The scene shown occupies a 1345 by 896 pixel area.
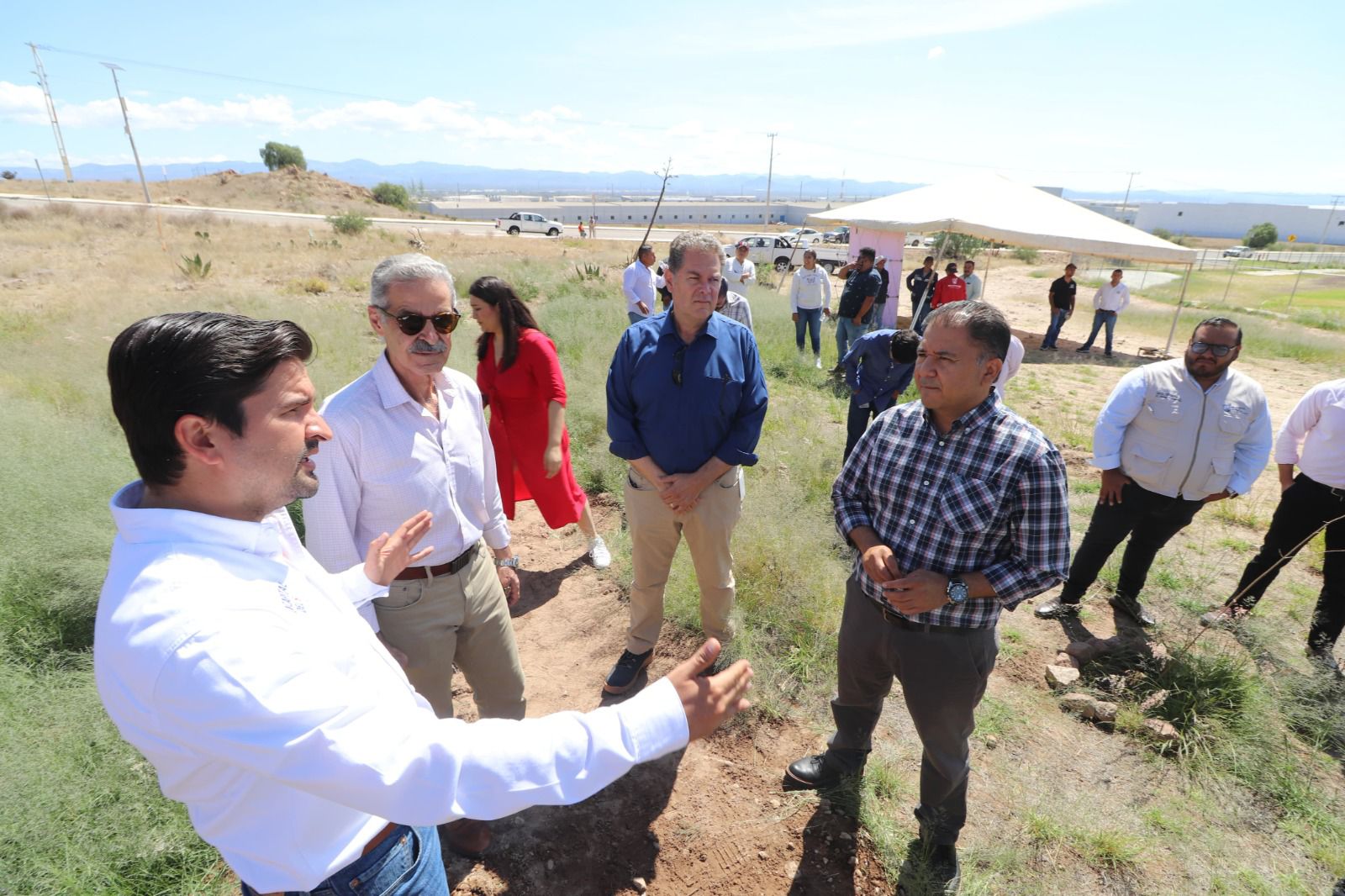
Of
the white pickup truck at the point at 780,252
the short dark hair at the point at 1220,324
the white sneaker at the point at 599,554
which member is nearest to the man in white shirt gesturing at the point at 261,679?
the white sneaker at the point at 599,554

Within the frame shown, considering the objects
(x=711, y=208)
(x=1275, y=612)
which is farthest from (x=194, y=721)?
(x=711, y=208)

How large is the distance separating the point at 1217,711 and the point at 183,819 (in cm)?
430

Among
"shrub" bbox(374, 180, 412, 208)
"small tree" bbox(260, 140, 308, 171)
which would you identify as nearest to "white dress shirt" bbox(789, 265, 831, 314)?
"shrub" bbox(374, 180, 412, 208)

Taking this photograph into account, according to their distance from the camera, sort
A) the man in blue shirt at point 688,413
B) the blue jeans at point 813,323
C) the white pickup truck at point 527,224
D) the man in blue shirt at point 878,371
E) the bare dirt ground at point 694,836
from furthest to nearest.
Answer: the white pickup truck at point 527,224, the blue jeans at point 813,323, the man in blue shirt at point 878,371, the man in blue shirt at point 688,413, the bare dirt ground at point 694,836

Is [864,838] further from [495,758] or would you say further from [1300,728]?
[1300,728]

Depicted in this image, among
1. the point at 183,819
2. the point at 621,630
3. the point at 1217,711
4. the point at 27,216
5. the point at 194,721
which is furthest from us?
the point at 27,216

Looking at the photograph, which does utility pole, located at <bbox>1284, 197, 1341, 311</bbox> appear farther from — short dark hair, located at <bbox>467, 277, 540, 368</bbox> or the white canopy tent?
short dark hair, located at <bbox>467, 277, 540, 368</bbox>

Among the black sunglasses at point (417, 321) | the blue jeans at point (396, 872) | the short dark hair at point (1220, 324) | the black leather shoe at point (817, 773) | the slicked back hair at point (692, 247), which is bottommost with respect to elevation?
the black leather shoe at point (817, 773)

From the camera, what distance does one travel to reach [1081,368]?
10.8 metres

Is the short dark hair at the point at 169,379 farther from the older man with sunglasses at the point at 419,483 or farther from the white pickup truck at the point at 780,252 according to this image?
the white pickup truck at the point at 780,252

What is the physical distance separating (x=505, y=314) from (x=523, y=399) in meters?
0.52

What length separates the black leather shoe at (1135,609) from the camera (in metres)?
3.75

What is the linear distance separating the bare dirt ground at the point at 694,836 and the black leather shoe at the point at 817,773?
5cm

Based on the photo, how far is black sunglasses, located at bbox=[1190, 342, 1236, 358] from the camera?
9.96 feet
